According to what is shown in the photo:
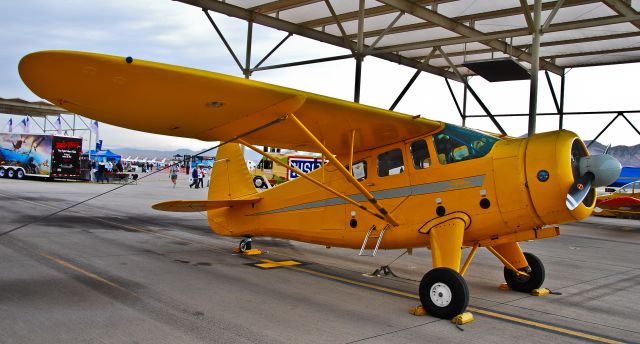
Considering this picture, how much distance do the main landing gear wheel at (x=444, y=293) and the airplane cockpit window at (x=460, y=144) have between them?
5.06ft

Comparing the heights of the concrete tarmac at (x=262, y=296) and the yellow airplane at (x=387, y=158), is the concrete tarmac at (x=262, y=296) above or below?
below

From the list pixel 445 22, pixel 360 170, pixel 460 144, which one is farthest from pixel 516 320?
pixel 445 22

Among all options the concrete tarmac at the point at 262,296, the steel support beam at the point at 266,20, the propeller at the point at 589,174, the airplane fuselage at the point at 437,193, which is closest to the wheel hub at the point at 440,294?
the concrete tarmac at the point at 262,296

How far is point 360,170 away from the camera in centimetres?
723

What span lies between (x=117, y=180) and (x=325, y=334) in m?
Answer: 37.0

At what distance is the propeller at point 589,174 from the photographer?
509cm

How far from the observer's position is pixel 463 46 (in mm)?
15648

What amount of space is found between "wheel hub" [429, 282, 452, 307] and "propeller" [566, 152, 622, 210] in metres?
1.66

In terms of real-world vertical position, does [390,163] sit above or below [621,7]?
below

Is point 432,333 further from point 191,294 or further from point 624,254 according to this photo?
point 624,254

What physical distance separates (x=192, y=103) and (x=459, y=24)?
960cm

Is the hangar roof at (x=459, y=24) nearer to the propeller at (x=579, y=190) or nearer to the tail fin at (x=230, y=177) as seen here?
the tail fin at (x=230, y=177)

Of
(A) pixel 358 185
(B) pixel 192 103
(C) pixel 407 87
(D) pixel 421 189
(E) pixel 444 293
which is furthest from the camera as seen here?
(C) pixel 407 87

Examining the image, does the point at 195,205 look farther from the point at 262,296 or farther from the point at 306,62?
the point at 306,62
